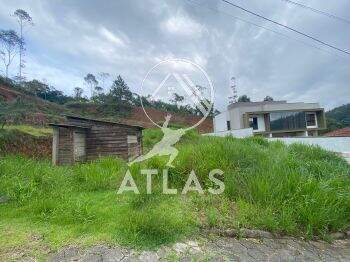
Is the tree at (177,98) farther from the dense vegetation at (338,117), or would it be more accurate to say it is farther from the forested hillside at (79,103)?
the dense vegetation at (338,117)

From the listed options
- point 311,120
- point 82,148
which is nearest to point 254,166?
point 82,148

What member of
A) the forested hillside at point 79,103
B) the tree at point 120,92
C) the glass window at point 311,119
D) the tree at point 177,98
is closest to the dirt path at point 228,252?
the tree at point 177,98

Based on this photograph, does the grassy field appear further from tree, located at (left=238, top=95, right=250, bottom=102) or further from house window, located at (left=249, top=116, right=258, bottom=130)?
tree, located at (left=238, top=95, right=250, bottom=102)

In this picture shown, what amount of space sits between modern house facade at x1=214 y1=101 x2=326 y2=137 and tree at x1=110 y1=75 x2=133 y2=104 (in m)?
13.1

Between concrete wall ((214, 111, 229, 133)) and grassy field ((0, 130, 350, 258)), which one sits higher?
concrete wall ((214, 111, 229, 133))

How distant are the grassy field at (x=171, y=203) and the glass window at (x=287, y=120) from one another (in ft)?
91.6

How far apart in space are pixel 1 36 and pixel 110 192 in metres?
24.2

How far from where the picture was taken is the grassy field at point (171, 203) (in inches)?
155

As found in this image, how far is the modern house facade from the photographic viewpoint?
1294 inches

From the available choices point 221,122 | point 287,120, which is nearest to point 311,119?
point 287,120

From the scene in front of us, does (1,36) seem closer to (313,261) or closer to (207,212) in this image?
(207,212)

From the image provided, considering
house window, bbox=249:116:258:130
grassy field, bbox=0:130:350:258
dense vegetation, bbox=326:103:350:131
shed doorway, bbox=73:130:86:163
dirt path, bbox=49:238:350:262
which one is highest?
dense vegetation, bbox=326:103:350:131

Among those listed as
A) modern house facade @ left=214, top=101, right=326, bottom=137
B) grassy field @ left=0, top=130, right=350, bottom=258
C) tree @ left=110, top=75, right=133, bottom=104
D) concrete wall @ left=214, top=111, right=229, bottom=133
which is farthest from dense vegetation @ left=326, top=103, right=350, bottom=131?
grassy field @ left=0, top=130, right=350, bottom=258

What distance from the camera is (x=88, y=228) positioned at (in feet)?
13.2
